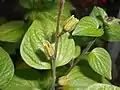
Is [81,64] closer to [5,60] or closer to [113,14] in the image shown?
[5,60]

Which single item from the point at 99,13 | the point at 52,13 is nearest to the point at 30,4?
the point at 52,13

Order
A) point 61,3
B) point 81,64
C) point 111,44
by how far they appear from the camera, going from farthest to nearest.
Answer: point 111,44 < point 81,64 < point 61,3

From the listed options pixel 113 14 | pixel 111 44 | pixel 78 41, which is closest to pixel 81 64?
pixel 78 41

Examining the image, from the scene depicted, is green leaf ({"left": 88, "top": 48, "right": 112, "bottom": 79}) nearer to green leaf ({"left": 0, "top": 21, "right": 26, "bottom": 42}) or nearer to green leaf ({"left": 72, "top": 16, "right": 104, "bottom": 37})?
green leaf ({"left": 72, "top": 16, "right": 104, "bottom": 37})

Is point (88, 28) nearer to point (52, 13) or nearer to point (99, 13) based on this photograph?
point (99, 13)

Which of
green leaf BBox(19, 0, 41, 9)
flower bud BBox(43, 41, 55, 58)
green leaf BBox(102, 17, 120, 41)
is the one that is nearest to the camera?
flower bud BBox(43, 41, 55, 58)

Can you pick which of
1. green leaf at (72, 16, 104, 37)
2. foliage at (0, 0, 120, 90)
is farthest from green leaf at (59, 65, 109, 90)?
green leaf at (72, 16, 104, 37)

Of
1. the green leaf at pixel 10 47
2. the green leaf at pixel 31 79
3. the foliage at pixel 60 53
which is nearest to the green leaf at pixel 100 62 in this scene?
the foliage at pixel 60 53

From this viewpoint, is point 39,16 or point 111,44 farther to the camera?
point 111,44
